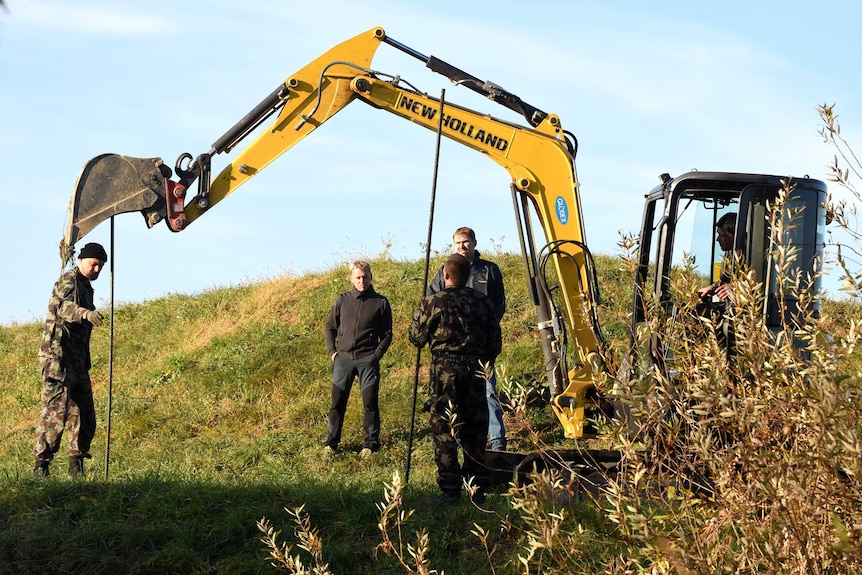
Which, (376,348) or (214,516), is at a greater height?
(376,348)

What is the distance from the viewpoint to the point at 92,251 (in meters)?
9.16

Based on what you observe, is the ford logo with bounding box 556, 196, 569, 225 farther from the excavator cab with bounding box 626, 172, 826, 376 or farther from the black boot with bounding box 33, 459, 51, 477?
the black boot with bounding box 33, 459, 51, 477

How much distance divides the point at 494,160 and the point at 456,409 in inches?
120

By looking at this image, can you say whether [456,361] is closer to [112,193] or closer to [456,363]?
[456,363]

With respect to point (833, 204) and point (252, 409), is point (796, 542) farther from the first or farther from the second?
point (252, 409)

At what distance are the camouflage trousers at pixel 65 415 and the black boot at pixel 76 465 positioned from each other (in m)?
0.05

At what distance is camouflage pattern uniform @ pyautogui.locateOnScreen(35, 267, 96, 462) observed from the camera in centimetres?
904

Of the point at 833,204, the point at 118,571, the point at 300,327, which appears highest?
→ the point at 833,204

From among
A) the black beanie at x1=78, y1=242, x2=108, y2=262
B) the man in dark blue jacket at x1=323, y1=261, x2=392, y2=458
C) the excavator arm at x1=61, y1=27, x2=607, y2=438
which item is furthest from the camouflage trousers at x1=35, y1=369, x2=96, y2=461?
the man in dark blue jacket at x1=323, y1=261, x2=392, y2=458

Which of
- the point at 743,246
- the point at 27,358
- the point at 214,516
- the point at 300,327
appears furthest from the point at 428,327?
the point at 27,358

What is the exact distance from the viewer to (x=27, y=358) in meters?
18.7

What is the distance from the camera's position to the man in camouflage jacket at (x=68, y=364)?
905 centimetres

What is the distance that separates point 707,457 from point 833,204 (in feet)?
4.24

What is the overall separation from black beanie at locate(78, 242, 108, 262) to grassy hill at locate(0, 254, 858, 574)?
195cm
